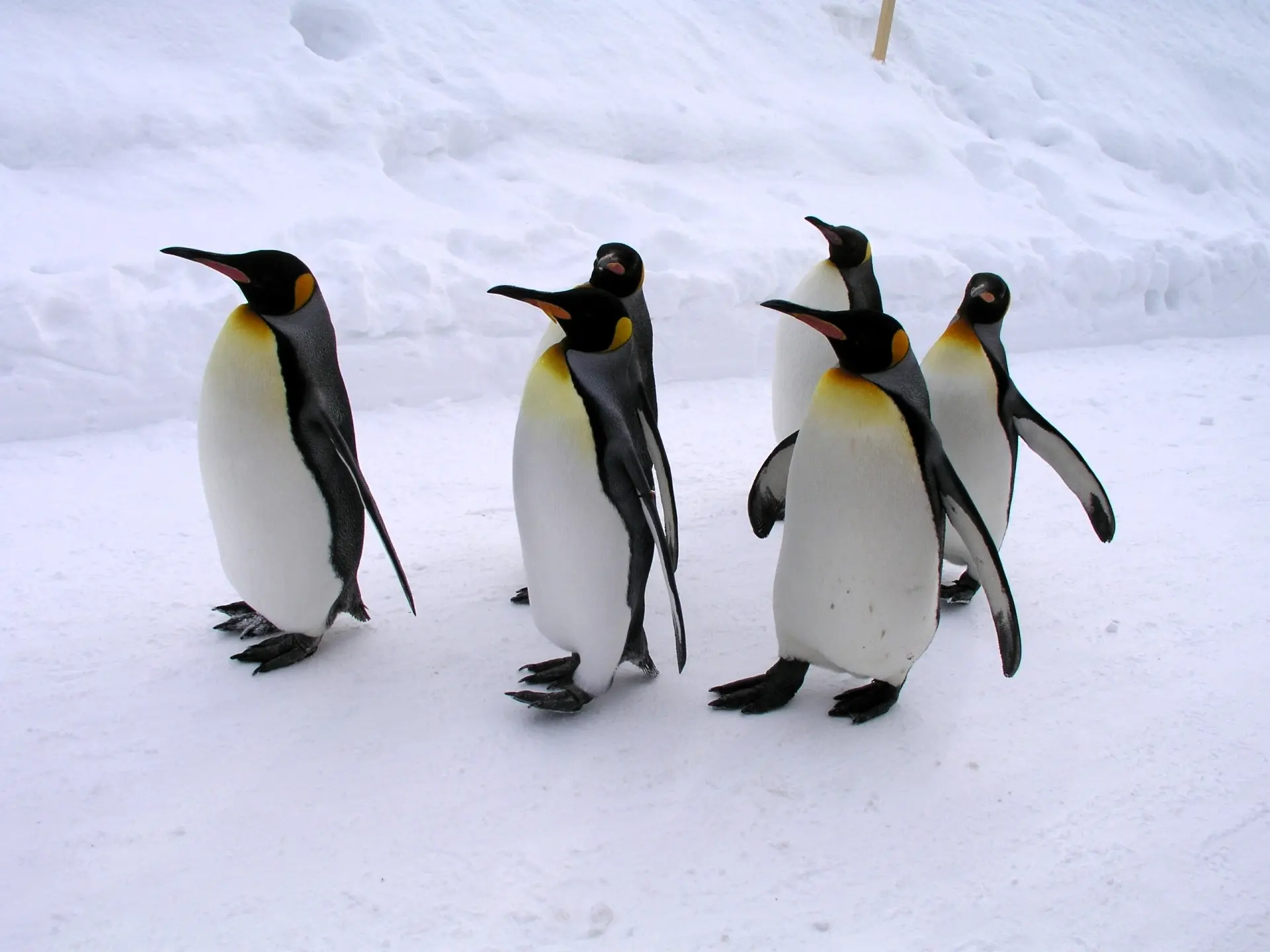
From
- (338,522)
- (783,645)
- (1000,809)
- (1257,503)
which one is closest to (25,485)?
(338,522)

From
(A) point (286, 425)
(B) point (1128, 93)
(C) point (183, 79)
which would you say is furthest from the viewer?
(B) point (1128, 93)

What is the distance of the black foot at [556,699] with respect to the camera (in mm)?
2107

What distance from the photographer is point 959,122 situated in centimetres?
811

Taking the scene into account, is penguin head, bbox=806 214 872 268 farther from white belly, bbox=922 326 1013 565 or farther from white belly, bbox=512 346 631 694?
white belly, bbox=512 346 631 694

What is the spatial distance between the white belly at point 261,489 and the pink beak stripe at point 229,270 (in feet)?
0.24

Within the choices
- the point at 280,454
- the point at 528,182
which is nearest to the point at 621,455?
the point at 280,454

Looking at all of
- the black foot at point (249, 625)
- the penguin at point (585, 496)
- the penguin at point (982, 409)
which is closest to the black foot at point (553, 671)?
the penguin at point (585, 496)

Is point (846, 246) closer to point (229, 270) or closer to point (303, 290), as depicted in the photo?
point (303, 290)

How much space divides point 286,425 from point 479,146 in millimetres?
4022

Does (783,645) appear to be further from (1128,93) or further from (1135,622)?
(1128,93)

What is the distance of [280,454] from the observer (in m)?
2.14

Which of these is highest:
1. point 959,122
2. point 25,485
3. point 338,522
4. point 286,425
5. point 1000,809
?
point 959,122

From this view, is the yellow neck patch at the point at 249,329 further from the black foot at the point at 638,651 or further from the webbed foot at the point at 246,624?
the black foot at the point at 638,651

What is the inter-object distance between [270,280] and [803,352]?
5.81 feet
